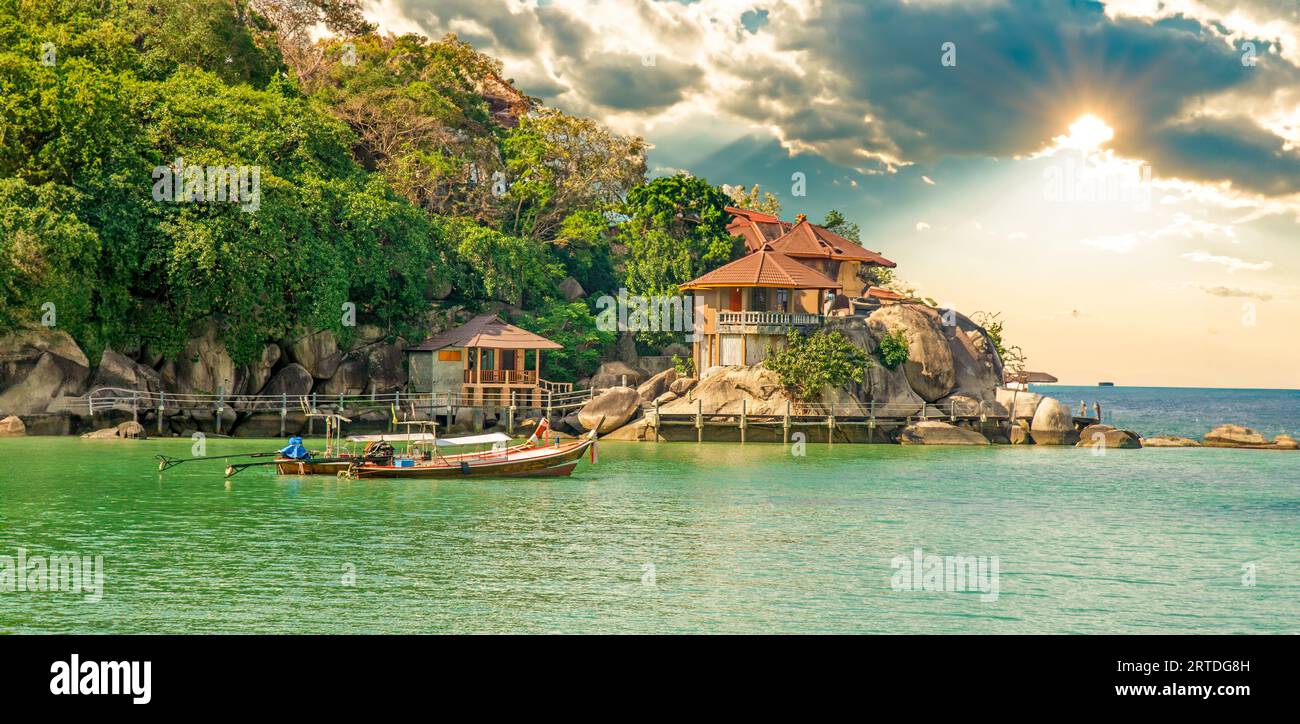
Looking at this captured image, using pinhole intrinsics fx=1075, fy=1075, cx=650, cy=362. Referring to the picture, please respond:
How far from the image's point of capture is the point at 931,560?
70.0 feet

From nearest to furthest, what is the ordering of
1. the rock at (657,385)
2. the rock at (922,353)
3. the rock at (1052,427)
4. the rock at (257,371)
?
the rock at (257,371) < the rock at (922,353) < the rock at (657,385) < the rock at (1052,427)

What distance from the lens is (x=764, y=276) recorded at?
5341cm

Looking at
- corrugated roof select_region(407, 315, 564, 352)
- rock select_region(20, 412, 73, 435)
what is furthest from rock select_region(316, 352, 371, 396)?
rock select_region(20, 412, 73, 435)

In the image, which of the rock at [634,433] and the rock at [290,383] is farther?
the rock at [634,433]

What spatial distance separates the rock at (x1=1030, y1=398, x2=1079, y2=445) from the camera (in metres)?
54.2

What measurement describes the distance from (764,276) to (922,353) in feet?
29.0

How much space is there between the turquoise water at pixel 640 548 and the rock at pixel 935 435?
12534 millimetres

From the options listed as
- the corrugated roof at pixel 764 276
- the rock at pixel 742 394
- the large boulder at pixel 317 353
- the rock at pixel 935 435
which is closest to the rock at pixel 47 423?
the large boulder at pixel 317 353

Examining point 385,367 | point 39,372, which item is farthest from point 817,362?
point 39,372

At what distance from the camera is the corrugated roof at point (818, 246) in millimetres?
62375

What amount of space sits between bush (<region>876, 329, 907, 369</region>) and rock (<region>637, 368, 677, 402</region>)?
10.5m

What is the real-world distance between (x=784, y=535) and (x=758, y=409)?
26.9m

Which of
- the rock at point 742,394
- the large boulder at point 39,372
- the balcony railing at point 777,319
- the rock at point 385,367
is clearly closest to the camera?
the large boulder at point 39,372

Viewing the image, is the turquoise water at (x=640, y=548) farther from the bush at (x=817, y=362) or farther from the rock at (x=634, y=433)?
the bush at (x=817, y=362)
